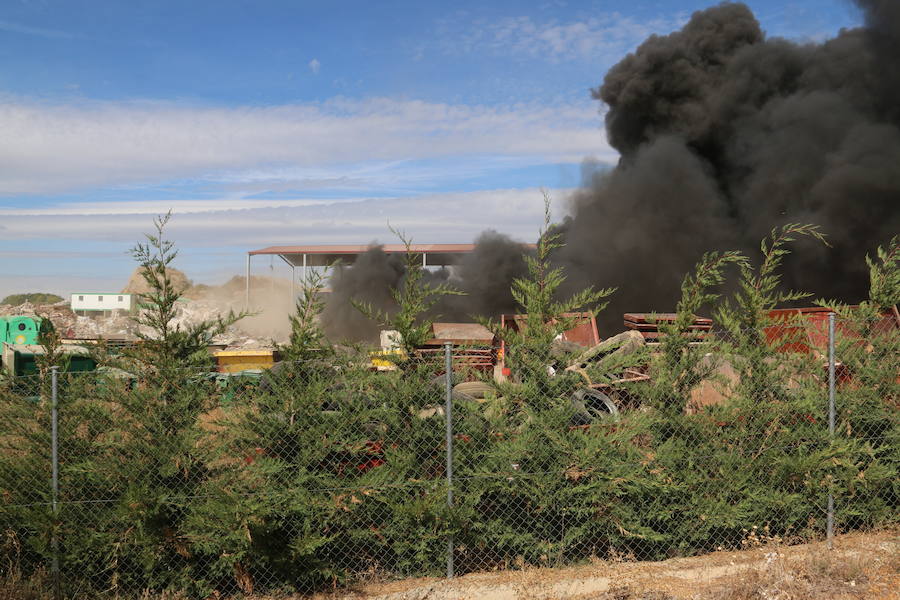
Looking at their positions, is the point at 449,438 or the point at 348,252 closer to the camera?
the point at 449,438

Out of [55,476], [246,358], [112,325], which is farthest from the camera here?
[112,325]

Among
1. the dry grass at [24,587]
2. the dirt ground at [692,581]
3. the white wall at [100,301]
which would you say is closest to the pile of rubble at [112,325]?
the white wall at [100,301]

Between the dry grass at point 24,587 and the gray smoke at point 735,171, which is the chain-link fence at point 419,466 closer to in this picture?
the dry grass at point 24,587

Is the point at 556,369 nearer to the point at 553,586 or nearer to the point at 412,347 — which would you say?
the point at 412,347

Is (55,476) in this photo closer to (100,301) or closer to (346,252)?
(346,252)

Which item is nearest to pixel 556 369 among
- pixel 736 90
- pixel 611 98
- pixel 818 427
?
pixel 818 427

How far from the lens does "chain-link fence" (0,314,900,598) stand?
531 cm

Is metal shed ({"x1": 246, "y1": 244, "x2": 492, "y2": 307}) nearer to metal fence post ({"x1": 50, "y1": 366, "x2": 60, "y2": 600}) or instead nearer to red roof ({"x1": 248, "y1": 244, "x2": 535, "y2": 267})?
red roof ({"x1": 248, "y1": 244, "x2": 535, "y2": 267})

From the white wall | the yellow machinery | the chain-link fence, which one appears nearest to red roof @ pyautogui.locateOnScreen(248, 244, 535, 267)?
the white wall

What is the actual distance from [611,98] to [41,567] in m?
36.9

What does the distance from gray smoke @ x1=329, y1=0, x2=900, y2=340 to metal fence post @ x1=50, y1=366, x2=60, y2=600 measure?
20.7 m

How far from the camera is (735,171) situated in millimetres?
30609

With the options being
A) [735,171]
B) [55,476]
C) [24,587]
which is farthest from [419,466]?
[735,171]

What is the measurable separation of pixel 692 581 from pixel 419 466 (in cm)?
238
